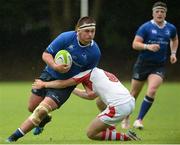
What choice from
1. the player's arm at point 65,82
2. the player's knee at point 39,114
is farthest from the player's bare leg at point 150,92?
the player's knee at point 39,114

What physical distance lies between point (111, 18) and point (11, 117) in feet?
58.4

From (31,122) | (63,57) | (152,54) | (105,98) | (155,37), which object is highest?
(63,57)

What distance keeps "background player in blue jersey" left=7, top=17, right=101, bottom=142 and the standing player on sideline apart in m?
0.10

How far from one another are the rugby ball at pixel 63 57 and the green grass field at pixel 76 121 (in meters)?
1.02

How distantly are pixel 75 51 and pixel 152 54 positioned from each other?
3.02 meters

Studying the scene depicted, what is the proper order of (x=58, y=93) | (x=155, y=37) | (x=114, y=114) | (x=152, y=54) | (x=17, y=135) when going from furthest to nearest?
(x=152, y=54) → (x=155, y=37) → (x=58, y=93) → (x=114, y=114) → (x=17, y=135)

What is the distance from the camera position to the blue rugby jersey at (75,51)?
969 centimetres

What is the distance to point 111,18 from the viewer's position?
31.3 meters

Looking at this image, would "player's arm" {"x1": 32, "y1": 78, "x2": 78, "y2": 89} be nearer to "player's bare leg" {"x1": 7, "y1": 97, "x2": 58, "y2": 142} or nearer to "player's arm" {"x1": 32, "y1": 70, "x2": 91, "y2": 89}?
"player's arm" {"x1": 32, "y1": 70, "x2": 91, "y2": 89}

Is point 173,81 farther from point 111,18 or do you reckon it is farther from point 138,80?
point 138,80

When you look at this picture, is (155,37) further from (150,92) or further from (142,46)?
(150,92)

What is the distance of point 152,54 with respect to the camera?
12.5 metres

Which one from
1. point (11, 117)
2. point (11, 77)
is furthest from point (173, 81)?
point (11, 117)

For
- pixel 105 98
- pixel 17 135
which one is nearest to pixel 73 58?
pixel 105 98
